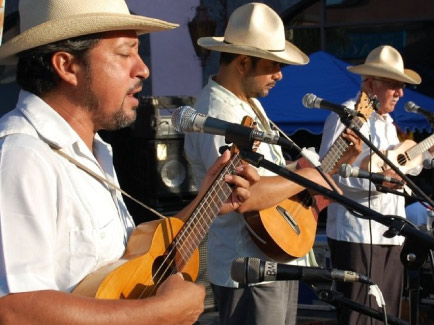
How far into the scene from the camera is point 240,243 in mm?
3834

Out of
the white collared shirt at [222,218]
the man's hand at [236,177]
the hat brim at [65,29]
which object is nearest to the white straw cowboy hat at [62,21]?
the hat brim at [65,29]

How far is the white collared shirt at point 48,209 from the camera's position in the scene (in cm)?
203

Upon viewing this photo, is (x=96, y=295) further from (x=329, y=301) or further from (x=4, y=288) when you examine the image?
(x=329, y=301)

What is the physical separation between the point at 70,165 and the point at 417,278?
1.23m

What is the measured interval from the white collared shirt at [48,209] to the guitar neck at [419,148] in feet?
10.3

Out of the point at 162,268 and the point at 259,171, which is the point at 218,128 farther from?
the point at 259,171

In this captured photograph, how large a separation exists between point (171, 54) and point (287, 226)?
24.0ft

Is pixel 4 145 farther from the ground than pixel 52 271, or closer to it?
farther from the ground

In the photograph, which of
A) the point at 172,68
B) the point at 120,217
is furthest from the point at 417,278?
the point at 172,68

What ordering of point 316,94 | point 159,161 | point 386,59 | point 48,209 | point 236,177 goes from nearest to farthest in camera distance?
point 48,209, point 236,177, point 386,59, point 159,161, point 316,94

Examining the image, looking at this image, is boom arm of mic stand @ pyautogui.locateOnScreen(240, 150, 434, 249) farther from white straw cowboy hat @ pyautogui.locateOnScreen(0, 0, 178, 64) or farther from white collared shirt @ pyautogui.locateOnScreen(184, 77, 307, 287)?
white collared shirt @ pyautogui.locateOnScreen(184, 77, 307, 287)

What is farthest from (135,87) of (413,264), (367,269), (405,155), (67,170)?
(405,155)

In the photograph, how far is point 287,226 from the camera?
399 centimetres

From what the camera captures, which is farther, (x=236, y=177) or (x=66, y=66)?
(x=236, y=177)
